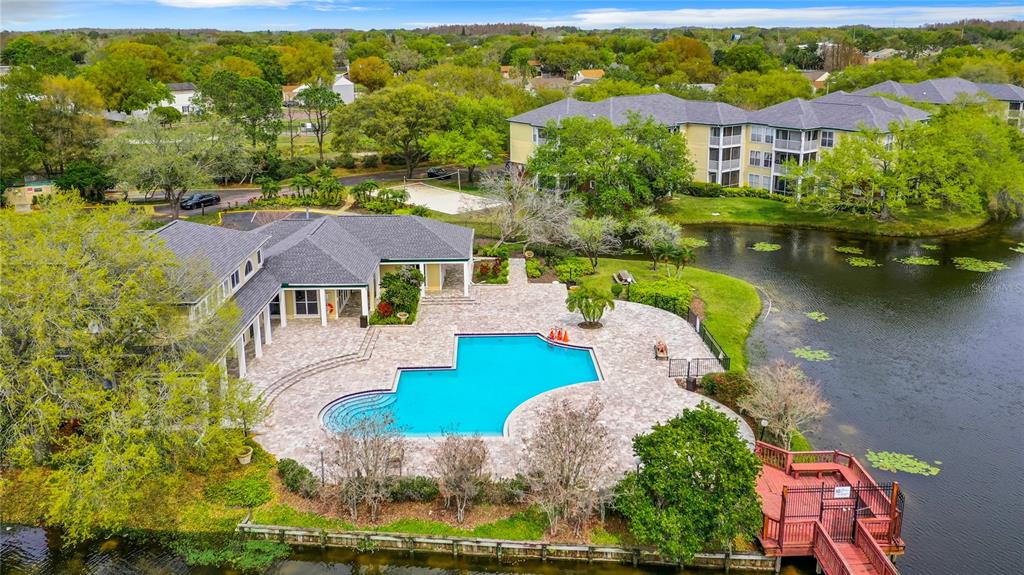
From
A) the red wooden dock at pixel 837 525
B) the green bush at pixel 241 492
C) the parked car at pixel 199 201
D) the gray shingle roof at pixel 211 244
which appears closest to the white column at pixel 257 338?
the gray shingle roof at pixel 211 244

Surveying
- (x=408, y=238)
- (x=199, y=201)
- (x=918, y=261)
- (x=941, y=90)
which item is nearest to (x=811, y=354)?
(x=918, y=261)

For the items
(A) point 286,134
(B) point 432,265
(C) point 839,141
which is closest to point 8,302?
(B) point 432,265

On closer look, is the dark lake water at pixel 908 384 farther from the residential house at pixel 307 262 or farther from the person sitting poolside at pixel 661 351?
the residential house at pixel 307 262

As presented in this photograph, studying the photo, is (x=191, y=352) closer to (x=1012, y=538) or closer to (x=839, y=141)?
(x=1012, y=538)

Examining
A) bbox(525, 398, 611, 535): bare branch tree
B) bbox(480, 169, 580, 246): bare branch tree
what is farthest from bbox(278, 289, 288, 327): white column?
bbox(525, 398, 611, 535): bare branch tree

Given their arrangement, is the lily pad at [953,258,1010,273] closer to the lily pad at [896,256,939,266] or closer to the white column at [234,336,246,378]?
the lily pad at [896,256,939,266]

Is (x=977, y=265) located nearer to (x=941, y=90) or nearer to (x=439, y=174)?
(x=941, y=90)
